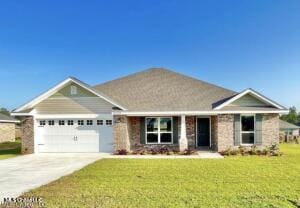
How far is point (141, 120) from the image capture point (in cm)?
2016

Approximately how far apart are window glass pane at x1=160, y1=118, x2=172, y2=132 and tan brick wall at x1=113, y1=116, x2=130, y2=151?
106 inches

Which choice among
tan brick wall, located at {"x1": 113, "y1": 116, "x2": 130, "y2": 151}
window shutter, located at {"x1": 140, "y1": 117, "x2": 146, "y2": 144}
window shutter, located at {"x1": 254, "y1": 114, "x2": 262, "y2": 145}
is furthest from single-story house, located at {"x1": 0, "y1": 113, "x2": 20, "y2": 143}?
window shutter, located at {"x1": 254, "y1": 114, "x2": 262, "y2": 145}

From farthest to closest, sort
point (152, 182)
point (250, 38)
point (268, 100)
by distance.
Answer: point (250, 38) < point (268, 100) < point (152, 182)

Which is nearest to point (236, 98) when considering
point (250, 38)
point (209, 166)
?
point (250, 38)

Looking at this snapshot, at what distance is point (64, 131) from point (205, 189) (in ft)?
43.4

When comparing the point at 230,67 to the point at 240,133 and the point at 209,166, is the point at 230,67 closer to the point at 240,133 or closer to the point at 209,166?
the point at 240,133

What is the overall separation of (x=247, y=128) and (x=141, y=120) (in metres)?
7.12

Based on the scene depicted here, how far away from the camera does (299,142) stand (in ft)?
112

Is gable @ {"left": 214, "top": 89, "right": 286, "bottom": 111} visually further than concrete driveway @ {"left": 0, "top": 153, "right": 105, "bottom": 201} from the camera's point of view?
Yes

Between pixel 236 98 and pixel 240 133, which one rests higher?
pixel 236 98

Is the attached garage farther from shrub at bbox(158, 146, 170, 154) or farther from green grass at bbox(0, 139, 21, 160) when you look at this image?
shrub at bbox(158, 146, 170, 154)

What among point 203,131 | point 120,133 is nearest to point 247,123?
point 203,131

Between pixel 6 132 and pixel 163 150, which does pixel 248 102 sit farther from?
pixel 6 132

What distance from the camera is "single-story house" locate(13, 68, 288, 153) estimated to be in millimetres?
18578
